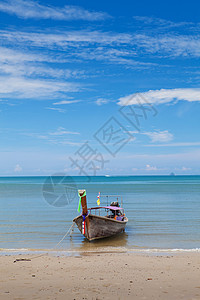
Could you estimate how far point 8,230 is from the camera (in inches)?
896

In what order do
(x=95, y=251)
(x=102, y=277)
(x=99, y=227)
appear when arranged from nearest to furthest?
(x=102, y=277)
(x=95, y=251)
(x=99, y=227)

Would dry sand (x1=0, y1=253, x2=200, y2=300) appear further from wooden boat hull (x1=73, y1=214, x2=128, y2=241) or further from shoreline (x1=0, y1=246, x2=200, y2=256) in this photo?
wooden boat hull (x1=73, y1=214, x2=128, y2=241)

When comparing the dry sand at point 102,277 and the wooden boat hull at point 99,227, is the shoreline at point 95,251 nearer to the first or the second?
the dry sand at point 102,277

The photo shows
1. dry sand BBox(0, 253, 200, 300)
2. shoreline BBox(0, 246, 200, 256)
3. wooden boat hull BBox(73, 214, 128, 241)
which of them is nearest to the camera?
dry sand BBox(0, 253, 200, 300)

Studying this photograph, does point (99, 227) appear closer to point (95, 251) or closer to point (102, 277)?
point (95, 251)

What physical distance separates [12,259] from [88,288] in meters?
5.83

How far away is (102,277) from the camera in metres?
10.6

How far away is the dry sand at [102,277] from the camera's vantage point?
28.5 ft

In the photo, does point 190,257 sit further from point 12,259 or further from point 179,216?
point 179,216

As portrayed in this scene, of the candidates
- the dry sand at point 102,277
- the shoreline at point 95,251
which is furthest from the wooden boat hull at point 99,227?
the dry sand at point 102,277

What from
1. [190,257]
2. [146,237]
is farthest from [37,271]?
[146,237]

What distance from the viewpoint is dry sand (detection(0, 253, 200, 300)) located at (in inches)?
341

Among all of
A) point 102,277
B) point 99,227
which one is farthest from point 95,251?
point 102,277

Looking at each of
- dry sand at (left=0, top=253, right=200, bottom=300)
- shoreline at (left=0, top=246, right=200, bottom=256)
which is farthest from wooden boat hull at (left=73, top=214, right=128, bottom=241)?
dry sand at (left=0, top=253, right=200, bottom=300)
